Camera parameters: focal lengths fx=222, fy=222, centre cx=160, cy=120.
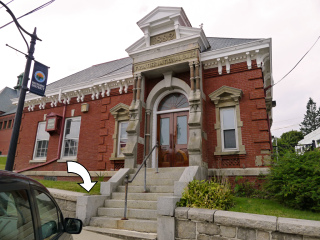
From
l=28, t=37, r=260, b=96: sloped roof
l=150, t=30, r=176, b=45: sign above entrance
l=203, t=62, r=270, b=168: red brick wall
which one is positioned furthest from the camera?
l=28, t=37, r=260, b=96: sloped roof

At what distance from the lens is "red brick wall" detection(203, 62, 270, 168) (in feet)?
28.3

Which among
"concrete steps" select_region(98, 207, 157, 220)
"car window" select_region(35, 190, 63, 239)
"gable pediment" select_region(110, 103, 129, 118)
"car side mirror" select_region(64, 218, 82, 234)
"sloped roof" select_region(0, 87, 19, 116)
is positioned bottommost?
"concrete steps" select_region(98, 207, 157, 220)

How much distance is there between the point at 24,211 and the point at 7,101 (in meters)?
41.6

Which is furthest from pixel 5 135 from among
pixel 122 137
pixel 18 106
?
pixel 18 106

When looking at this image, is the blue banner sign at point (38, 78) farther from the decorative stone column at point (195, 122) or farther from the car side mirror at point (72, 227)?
the car side mirror at point (72, 227)

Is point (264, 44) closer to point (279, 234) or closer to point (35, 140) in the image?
point (279, 234)

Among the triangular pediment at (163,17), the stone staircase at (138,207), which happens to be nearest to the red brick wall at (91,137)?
the triangular pediment at (163,17)

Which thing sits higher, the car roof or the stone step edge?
the car roof

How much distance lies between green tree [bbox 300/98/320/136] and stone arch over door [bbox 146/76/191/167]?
205 ft

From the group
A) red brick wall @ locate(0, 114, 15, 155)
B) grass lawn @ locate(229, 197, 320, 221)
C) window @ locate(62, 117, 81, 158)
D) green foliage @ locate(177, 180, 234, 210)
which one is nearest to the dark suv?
green foliage @ locate(177, 180, 234, 210)

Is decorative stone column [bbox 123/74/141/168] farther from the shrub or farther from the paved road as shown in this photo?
the shrub

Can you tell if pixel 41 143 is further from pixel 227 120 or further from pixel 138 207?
pixel 227 120

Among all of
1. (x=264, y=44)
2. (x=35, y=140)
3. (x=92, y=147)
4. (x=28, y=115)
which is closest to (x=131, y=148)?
(x=92, y=147)

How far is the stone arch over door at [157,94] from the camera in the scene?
10.4 metres
